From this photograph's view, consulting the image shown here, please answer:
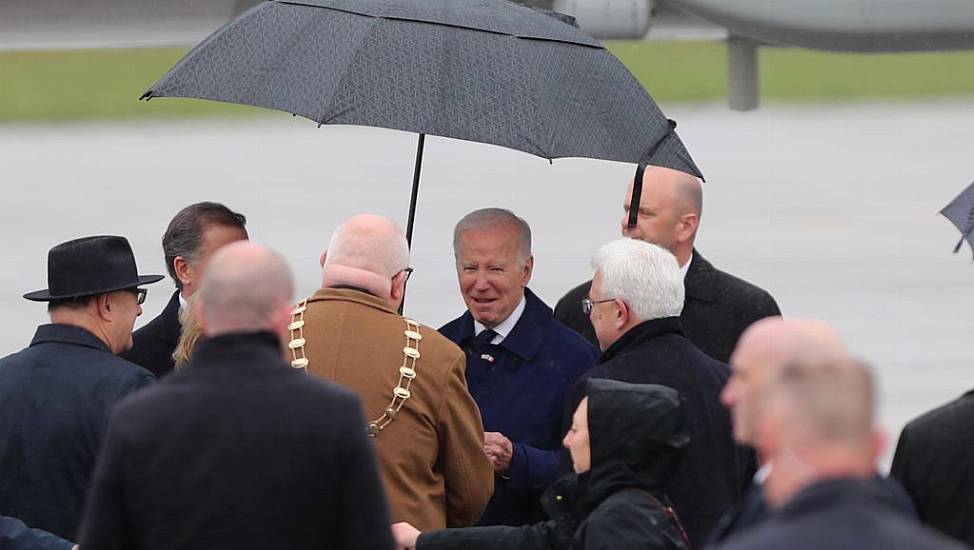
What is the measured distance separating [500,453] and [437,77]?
2.86ft

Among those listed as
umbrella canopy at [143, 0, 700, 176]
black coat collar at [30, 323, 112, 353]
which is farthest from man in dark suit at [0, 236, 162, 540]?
umbrella canopy at [143, 0, 700, 176]

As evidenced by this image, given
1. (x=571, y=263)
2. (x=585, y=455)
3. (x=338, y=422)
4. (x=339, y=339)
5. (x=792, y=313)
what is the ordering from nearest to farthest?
(x=338, y=422) → (x=585, y=455) → (x=339, y=339) → (x=792, y=313) → (x=571, y=263)

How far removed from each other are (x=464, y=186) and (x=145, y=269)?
6262 mm

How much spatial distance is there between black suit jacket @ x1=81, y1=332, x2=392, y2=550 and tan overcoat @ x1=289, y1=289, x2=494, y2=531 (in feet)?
2.67

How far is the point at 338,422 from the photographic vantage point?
284cm

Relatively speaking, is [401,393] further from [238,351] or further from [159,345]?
[159,345]

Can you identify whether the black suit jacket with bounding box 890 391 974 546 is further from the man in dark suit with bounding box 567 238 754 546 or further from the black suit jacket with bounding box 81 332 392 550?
the black suit jacket with bounding box 81 332 392 550

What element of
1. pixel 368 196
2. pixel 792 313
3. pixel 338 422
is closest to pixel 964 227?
pixel 338 422

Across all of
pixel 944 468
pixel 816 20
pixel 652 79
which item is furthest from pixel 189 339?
pixel 652 79

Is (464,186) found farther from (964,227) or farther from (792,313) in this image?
(964,227)

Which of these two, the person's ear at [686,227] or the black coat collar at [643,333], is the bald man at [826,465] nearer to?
the black coat collar at [643,333]

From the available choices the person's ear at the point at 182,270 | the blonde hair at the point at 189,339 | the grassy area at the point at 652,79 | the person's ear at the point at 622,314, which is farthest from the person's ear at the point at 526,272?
the grassy area at the point at 652,79

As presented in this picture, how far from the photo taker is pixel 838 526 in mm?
2131

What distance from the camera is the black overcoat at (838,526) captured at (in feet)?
6.91
